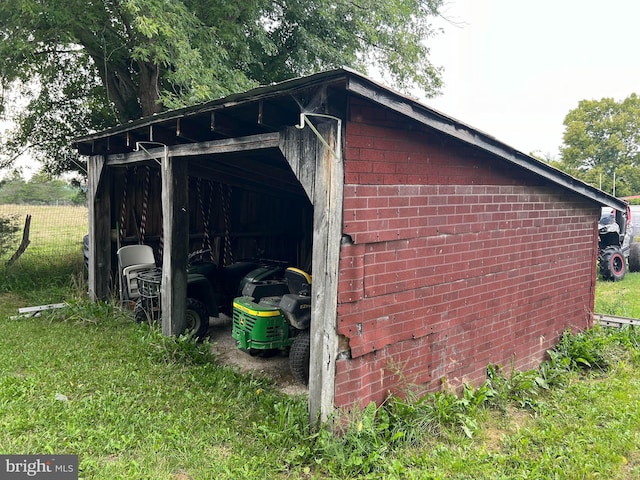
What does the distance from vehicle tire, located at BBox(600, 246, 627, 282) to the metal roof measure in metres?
6.85

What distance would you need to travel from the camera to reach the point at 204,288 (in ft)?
18.8

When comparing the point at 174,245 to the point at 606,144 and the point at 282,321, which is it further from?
the point at 606,144

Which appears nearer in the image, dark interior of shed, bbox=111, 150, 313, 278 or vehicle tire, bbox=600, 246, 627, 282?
dark interior of shed, bbox=111, 150, 313, 278

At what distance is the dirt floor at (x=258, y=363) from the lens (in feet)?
14.6

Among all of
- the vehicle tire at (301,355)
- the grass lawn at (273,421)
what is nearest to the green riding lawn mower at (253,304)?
the vehicle tire at (301,355)

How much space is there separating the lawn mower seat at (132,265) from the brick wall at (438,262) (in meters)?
4.00

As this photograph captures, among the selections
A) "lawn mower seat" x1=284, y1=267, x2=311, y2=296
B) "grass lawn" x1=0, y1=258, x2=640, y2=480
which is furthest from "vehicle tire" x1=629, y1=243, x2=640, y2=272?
"lawn mower seat" x1=284, y1=267, x2=311, y2=296

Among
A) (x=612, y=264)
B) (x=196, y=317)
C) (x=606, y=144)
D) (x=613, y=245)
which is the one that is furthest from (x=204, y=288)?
(x=606, y=144)

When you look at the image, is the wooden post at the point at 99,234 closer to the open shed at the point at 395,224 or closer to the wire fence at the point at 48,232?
the open shed at the point at 395,224

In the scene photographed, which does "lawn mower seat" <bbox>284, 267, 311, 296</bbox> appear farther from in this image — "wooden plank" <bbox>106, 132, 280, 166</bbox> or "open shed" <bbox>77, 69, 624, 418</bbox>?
"wooden plank" <bbox>106, 132, 280, 166</bbox>

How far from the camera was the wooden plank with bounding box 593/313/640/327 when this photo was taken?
6183 mm

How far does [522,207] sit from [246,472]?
3545 mm

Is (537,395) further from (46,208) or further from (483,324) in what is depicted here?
(46,208)

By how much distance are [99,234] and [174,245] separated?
2.26m
